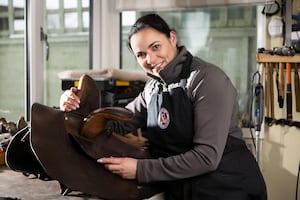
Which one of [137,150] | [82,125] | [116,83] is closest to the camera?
[82,125]

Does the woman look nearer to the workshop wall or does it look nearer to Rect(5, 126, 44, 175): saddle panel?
Rect(5, 126, 44, 175): saddle panel

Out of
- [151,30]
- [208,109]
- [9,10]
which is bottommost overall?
[208,109]

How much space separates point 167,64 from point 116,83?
3.20 ft

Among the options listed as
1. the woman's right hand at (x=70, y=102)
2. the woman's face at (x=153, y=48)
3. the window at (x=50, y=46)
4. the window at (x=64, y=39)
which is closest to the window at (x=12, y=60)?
the window at (x=50, y=46)

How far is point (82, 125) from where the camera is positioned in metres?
1.25

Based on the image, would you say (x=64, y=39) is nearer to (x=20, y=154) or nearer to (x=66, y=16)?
(x=66, y=16)

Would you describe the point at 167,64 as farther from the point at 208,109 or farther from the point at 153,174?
the point at 153,174

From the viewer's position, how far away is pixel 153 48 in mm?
1378

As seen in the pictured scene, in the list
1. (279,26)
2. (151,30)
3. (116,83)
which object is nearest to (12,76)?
(116,83)

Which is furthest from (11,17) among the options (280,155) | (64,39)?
(280,155)

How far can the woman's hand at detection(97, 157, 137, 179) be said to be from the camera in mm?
1227

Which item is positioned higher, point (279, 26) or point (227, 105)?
point (279, 26)

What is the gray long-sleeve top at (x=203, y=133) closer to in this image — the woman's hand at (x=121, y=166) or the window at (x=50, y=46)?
the woman's hand at (x=121, y=166)

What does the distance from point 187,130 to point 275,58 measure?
132cm
